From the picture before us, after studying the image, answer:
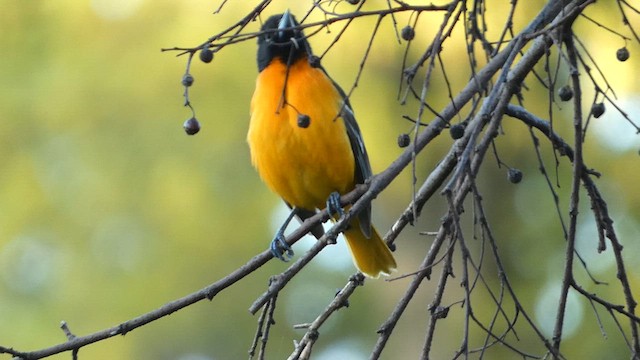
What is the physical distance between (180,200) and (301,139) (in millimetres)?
5953

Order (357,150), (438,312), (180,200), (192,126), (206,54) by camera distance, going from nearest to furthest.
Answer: (438,312)
(206,54)
(192,126)
(357,150)
(180,200)

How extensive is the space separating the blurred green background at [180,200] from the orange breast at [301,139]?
413 centimetres

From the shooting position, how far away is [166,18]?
9219 millimetres

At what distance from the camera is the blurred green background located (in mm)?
8844

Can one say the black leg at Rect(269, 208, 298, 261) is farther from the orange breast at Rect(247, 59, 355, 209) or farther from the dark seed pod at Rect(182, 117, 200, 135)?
the dark seed pod at Rect(182, 117, 200, 135)

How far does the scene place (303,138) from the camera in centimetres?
401

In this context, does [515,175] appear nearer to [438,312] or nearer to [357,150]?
[438,312]

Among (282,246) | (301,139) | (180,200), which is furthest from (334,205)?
(180,200)

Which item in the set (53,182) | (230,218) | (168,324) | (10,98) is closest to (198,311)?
(168,324)

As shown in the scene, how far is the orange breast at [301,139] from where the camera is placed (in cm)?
403

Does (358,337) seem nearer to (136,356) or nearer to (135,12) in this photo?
(136,356)

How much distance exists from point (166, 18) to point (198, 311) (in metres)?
2.98

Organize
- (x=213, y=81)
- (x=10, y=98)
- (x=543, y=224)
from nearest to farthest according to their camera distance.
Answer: (x=213, y=81)
(x=543, y=224)
(x=10, y=98)

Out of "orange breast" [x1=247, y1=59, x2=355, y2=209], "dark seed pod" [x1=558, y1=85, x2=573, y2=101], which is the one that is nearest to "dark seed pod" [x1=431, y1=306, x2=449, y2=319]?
"dark seed pod" [x1=558, y1=85, x2=573, y2=101]
